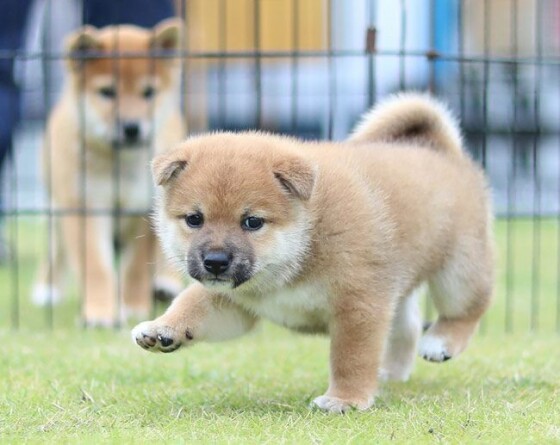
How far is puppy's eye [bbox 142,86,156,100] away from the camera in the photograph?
5836mm

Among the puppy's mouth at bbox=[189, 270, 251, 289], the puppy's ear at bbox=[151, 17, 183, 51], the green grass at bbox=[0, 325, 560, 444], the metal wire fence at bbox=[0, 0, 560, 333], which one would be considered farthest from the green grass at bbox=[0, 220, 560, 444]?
the metal wire fence at bbox=[0, 0, 560, 333]

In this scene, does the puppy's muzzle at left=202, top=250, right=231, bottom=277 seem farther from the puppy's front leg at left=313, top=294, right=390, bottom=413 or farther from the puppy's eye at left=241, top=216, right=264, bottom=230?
the puppy's front leg at left=313, top=294, right=390, bottom=413

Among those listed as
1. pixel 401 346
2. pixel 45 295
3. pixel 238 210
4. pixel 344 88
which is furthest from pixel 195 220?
pixel 344 88

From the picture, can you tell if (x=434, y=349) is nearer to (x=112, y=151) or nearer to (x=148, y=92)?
(x=112, y=151)

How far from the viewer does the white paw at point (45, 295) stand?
5930mm

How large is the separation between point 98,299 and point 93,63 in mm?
1286

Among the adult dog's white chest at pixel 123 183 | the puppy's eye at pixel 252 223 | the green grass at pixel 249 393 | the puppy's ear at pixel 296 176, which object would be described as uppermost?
the puppy's ear at pixel 296 176

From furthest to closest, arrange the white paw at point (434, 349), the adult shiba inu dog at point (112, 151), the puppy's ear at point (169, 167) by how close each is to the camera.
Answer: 1. the adult shiba inu dog at point (112, 151)
2. the white paw at point (434, 349)
3. the puppy's ear at point (169, 167)

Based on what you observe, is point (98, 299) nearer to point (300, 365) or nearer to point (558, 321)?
point (300, 365)

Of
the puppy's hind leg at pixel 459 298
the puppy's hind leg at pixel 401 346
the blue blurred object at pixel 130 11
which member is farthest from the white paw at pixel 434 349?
the blue blurred object at pixel 130 11

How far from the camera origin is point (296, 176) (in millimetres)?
3059

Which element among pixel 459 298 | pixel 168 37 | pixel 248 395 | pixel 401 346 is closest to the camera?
pixel 248 395

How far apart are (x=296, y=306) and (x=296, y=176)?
14.7 inches

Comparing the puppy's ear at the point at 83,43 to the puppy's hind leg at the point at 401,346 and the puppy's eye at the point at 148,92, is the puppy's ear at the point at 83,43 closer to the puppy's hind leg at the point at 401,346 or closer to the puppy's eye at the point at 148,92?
the puppy's eye at the point at 148,92
